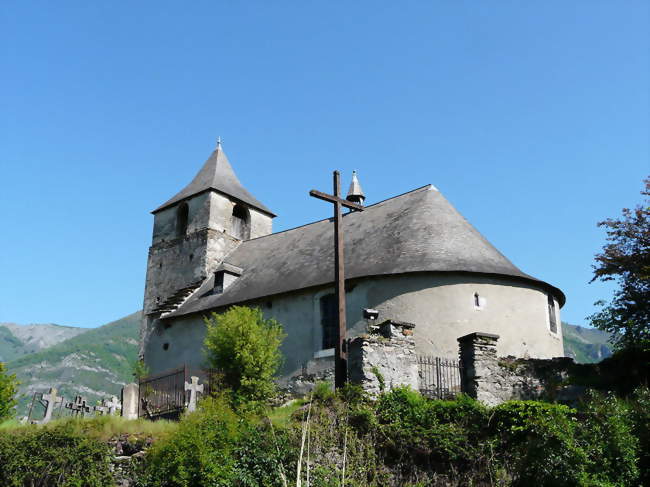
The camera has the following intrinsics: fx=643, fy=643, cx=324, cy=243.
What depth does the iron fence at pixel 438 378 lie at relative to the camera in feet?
50.5

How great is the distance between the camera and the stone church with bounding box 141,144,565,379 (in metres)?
19.7

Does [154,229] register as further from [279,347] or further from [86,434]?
[86,434]

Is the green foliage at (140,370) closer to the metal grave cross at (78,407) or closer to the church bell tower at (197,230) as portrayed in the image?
the church bell tower at (197,230)

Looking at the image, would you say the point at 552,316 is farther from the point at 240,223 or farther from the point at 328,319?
the point at 240,223

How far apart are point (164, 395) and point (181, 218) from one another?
1615 centimetres

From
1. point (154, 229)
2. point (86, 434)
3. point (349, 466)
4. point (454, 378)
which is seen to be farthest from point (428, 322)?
point (154, 229)

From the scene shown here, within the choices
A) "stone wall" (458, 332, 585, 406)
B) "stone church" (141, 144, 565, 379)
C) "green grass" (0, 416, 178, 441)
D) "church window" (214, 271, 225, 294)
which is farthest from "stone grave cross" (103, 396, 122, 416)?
"stone wall" (458, 332, 585, 406)

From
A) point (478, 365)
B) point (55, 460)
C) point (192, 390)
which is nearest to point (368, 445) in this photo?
point (478, 365)

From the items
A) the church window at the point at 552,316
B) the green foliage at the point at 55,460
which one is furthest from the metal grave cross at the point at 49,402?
the church window at the point at 552,316

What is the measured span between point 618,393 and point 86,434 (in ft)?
36.4

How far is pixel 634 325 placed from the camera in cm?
1733

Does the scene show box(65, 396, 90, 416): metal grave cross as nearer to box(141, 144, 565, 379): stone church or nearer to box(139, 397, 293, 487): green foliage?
box(141, 144, 565, 379): stone church

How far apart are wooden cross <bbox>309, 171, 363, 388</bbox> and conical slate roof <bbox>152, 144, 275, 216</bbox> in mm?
17098

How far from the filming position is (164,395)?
714 inches
